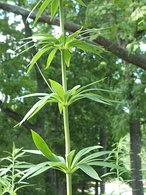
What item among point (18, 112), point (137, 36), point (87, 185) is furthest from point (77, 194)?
point (137, 36)

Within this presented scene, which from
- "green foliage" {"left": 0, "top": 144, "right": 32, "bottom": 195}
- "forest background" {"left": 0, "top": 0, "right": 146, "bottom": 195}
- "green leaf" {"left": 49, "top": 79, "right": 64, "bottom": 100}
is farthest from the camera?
"forest background" {"left": 0, "top": 0, "right": 146, "bottom": 195}

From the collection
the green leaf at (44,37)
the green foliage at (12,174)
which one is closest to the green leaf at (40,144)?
the green foliage at (12,174)

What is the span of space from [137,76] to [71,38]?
346 inches

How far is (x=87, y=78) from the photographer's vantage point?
14.2 meters

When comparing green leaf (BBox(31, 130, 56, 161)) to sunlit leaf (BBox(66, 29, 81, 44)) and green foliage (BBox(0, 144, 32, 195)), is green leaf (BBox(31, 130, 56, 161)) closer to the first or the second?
green foliage (BBox(0, 144, 32, 195))

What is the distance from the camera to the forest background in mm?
6715

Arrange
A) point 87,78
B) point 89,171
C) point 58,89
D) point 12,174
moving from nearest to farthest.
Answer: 1. point 89,171
2. point 58,89
3. point 12,174
4. point 87,78

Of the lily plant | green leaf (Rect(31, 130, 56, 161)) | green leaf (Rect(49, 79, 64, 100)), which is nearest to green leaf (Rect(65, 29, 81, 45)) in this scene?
the lily plant

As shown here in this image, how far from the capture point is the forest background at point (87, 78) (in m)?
6.71

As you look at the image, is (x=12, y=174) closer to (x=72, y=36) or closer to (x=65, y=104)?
(x=65, y=104)

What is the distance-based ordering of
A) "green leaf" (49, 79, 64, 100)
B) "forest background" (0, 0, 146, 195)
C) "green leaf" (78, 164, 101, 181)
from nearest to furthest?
"green leaf" (78, 164, 101, 181)
"green leaf" (49, 79, 64, 100)
"forest background" (0, 0, 146, 195)

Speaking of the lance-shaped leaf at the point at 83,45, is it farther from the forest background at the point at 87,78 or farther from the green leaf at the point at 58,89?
the forest background at the point at 87,78

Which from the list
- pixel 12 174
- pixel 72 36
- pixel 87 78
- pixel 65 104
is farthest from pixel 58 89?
pixel 87 78

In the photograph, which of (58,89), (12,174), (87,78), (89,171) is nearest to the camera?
(89,171)
